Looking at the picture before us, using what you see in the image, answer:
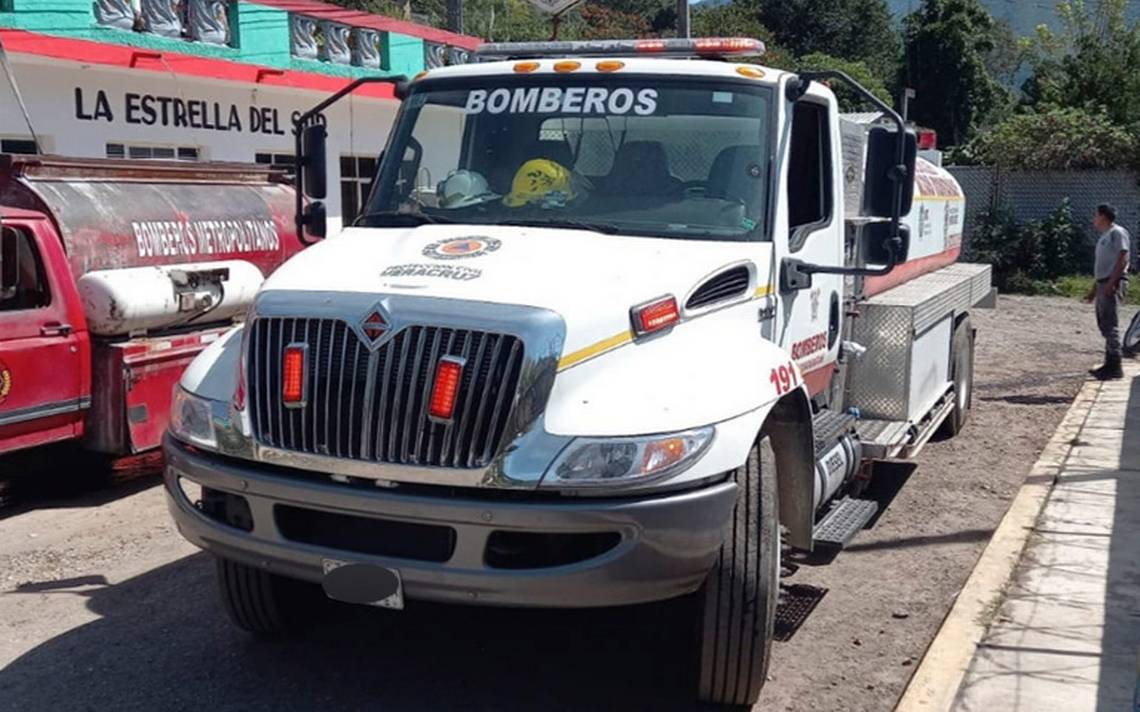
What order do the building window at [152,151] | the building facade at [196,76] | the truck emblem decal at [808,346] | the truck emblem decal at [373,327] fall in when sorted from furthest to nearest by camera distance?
the building window at [152,151], the building facade at [196,76], the truck emblem decal at [808,346], the truck emblem decal at [373,327]

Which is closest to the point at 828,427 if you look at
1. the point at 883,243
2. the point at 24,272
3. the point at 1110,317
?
the point at 883,243

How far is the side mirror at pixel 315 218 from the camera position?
590 centimetres

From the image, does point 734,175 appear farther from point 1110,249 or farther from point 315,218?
point 1110,249

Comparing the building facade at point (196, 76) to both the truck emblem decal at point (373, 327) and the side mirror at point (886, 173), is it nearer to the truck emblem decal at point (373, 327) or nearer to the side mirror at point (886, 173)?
the side mirror at point (886, 173)

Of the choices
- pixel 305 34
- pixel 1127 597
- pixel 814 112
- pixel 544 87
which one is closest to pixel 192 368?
pixel 544 87

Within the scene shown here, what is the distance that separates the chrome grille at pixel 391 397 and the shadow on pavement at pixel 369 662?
1198 mm

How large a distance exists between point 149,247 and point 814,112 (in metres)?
4.92

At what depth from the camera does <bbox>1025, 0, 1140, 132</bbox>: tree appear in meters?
26.2

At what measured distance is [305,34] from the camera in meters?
19.4

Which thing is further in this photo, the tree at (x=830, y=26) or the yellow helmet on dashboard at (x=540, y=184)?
the tree at (x=830, y=26)

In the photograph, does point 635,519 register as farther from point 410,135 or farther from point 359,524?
point 410,135

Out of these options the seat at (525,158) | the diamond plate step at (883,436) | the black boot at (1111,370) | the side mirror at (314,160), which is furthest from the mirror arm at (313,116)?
the black boot at (1111,370)

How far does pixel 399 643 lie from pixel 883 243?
2.68 metres

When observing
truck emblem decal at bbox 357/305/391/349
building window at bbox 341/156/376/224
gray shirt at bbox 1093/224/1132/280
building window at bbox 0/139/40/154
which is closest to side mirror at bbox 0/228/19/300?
truck emblem decal at bbox 357/305/391/349
